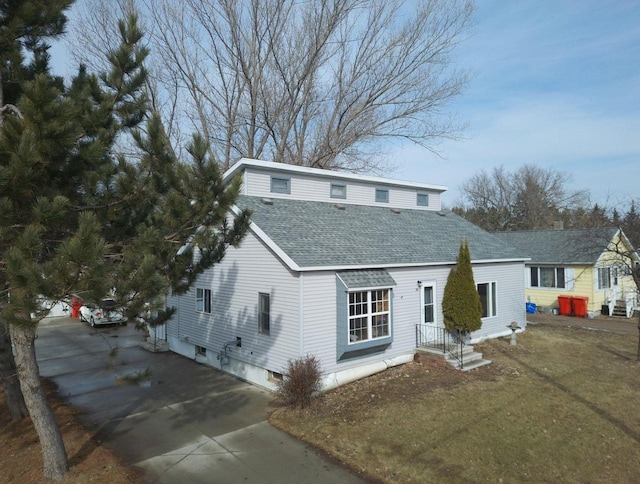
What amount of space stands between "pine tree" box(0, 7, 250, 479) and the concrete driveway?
139 cm

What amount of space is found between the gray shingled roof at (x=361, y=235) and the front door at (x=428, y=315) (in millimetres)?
956

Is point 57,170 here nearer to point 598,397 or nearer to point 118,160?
point 118,160

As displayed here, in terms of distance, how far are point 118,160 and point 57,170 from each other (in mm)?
881

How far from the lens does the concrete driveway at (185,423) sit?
23.9ft

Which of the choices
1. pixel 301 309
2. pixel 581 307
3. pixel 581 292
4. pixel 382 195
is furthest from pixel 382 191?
pixel 581 292

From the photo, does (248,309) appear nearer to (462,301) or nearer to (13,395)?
(13,395)

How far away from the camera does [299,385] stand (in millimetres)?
9766

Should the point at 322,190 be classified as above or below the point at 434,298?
above

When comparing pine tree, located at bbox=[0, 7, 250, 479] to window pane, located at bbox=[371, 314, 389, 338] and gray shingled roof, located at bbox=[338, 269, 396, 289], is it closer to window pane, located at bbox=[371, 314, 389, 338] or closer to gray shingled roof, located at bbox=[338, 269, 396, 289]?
gray shingled roof, located at bbox=[338, 269, 396, 289]

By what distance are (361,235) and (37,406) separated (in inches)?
391

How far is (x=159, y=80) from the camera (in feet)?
75.0

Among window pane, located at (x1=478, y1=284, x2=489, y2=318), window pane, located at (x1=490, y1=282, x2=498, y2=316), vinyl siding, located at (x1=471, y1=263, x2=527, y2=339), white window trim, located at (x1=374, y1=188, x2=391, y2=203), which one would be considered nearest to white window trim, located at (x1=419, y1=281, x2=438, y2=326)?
vinyl siding, located at (x1=471, y1=263, x2=527, y2=339)

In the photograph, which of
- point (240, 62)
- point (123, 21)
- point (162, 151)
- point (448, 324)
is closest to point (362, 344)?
point (448, 324)

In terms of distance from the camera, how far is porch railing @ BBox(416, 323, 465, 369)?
518 inches
